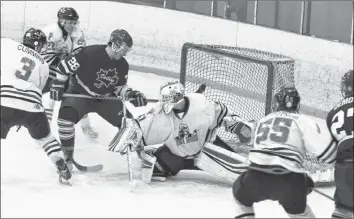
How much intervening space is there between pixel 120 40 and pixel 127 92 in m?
0.33

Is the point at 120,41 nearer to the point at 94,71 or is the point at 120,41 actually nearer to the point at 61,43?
the point at 94,71

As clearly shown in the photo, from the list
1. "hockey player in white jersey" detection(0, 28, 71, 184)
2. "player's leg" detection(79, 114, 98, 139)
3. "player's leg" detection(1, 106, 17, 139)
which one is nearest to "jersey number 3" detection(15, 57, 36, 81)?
"hockey player in white jersey" detection(0, 28, 71, 184)

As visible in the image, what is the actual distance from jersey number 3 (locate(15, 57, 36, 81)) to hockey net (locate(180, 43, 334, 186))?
1.36 m

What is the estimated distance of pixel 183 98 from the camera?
438 centimetres

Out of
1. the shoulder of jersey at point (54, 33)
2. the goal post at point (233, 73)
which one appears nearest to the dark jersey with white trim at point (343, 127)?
the goal post at point (233, 73)

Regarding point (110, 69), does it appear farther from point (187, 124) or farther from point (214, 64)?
point (214, 64)

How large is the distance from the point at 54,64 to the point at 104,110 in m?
0.78

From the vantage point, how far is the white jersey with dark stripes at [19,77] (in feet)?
13.5

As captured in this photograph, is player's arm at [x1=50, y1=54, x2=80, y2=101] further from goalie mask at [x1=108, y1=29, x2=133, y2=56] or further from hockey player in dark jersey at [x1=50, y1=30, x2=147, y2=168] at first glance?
goalie mask at [x1=108, y1=29, x2=133, y2=56]

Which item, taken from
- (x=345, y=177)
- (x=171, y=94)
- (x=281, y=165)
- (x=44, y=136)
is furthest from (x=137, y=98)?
(x=345, y=177)

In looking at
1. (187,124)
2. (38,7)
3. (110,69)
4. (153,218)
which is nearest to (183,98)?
(187,124)

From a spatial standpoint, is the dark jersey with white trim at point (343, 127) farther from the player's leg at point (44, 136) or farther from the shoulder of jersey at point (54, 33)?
the shoulder of jersey at point (54, 33)

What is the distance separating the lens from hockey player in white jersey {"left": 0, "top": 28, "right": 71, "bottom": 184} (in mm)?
4109

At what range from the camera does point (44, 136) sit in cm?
422
